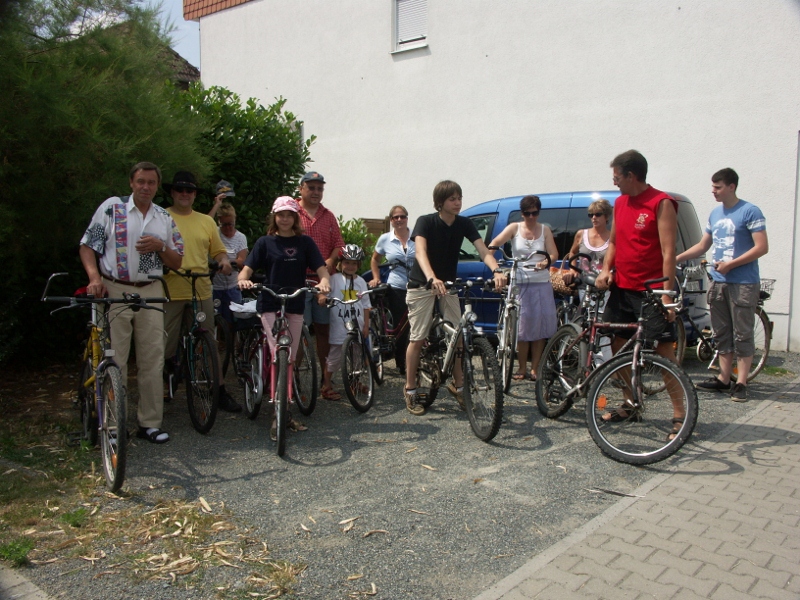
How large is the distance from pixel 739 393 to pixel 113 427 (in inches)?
217

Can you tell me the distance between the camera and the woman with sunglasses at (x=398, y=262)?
23.7 ft

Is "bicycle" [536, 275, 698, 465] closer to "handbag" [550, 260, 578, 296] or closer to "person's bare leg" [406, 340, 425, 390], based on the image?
"person's bare leg" [406, 340, 425, 390]

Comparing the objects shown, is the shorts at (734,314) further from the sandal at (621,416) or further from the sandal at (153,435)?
the sandal at (153,435)

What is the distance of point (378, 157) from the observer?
1420 cm

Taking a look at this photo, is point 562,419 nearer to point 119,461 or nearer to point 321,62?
point 119,461

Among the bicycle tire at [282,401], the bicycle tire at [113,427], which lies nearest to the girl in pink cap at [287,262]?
the bicycle tire at [282,401]

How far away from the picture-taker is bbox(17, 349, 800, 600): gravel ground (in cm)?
333

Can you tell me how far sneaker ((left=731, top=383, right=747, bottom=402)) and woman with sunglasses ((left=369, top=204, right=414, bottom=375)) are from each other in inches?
126

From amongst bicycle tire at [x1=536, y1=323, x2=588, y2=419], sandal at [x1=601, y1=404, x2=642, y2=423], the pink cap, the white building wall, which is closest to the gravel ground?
bicycle tire at [x1=536, y1=323, x2=588, y2=419]

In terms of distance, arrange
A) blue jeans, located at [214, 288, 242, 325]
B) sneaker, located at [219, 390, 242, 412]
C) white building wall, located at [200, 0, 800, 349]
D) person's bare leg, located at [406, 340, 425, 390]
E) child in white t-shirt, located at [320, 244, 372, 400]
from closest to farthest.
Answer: person's bare leg, located at [406, 340, 425, 390] → sneaker, located at [219, 390, 242, 412] → child in white t-shirt, located at [320, 244, 372, 400] → blue jeans, located at [214, 288, 242, 325] → white building wall, located at [200, 0, 800, 349]

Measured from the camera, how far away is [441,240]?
5844 millimetres

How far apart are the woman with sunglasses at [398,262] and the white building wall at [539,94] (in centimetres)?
488

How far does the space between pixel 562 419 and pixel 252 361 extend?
2.62m

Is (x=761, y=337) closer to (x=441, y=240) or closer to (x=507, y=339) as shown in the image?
(x=507, y=339)
